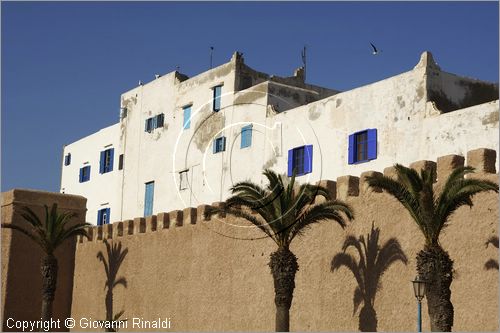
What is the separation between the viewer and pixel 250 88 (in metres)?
30.2

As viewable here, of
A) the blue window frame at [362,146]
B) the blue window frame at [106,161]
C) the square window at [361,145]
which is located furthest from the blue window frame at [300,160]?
the blue window frame at [106,161]

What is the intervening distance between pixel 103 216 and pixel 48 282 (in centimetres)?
904

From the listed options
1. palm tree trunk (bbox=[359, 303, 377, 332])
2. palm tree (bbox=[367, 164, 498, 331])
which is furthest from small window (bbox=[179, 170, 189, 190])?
palm tree (bbox=[367, 164, 498, 331])

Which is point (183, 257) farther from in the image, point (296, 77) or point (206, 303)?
point (296, 77)

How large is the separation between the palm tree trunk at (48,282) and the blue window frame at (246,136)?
7.13 metres

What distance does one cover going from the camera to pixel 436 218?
16.6 metres

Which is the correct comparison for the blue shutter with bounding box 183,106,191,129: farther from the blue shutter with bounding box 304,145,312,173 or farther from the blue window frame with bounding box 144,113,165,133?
the blue shutter with bounding box 304,145,312,173

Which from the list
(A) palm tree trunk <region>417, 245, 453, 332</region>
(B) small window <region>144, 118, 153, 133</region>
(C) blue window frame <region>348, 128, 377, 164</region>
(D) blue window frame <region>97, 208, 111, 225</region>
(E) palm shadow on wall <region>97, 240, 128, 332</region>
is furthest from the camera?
(D) blue window frame <region>97, 208, 111, 225</region>

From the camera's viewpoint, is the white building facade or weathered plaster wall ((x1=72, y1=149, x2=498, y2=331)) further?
the white building facade

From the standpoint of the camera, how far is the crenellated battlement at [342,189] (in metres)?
17.8

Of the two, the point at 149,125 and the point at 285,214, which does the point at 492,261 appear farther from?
the point at 149,125

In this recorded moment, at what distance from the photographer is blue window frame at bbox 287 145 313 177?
2694 cm

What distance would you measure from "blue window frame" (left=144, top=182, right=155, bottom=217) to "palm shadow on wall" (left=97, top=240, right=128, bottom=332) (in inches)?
156

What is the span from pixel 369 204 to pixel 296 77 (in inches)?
493
